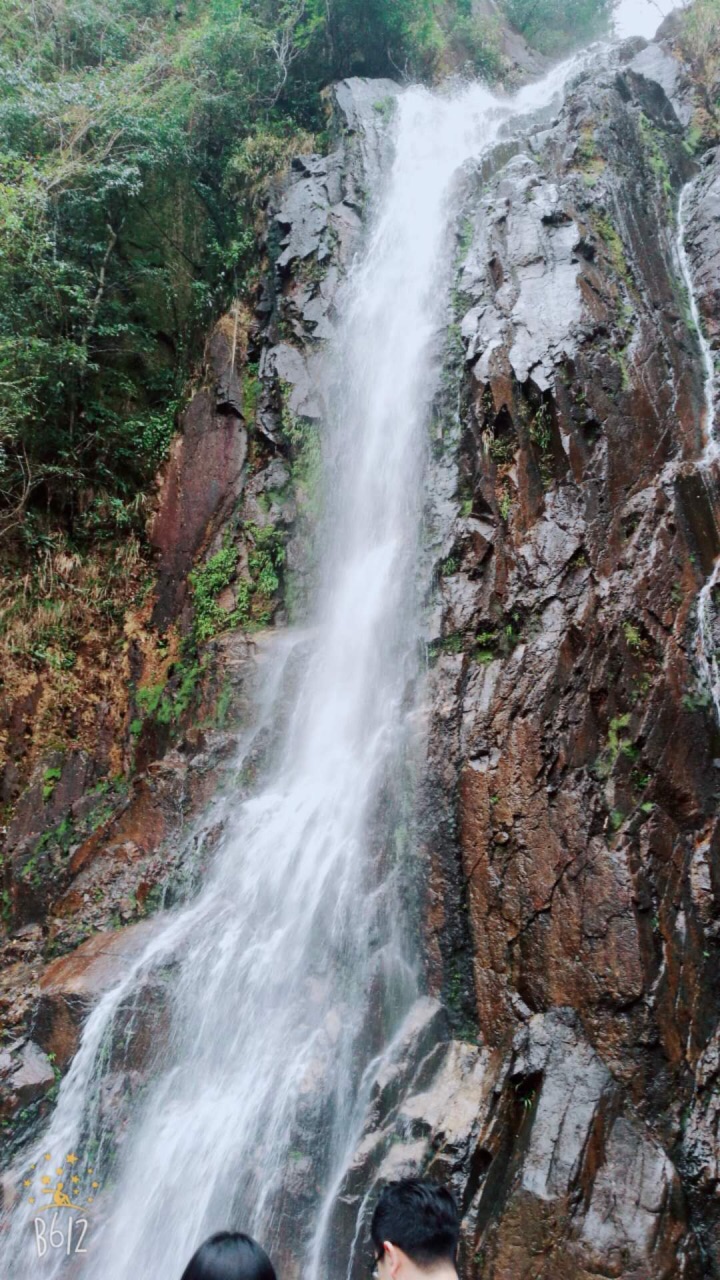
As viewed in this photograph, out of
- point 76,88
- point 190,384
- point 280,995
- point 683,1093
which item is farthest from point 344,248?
point 683,1093

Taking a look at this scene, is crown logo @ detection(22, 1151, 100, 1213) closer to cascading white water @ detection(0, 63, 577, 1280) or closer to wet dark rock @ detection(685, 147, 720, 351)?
cascading white water @ detection(0, 63, 577, 1280)

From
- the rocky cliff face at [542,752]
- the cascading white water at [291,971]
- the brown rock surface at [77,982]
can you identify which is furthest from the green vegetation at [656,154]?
the brown rock surface at [77,982]

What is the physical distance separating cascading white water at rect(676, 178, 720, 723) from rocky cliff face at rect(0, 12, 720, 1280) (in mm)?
92

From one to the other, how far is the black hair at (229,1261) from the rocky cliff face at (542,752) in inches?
126

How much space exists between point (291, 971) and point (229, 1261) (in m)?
4.44

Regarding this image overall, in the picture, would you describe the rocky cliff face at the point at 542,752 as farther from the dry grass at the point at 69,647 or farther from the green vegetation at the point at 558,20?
the green vegetation at the point at 558,20

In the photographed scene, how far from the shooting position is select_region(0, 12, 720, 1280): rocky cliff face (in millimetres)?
4684

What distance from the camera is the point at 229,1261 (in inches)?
74.5

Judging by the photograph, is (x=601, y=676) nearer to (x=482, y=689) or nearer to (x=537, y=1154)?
(x=482, y=689)

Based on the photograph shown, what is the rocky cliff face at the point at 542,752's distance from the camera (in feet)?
15.4

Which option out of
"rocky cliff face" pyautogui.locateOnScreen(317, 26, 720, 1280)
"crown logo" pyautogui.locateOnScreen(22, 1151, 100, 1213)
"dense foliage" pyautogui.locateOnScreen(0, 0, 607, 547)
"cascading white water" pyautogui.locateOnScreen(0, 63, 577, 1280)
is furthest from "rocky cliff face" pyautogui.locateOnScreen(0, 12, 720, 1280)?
"dense foliage" pyautogui.locateOnScreen(0, 0, 607, 547)

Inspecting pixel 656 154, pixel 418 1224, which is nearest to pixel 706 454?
pixel 656 154

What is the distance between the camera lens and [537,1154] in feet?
15.0

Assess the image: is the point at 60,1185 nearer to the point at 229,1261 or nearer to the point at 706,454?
the point at 229,1261
